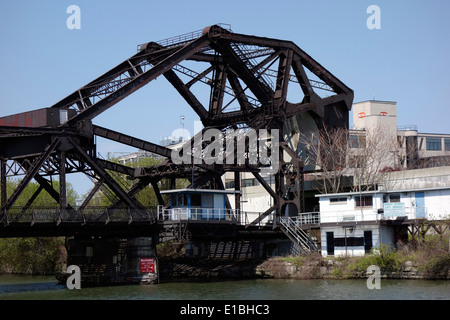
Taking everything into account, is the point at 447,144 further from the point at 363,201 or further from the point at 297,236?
the point at 363,201

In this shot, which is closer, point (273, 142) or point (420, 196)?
point (420, 196)

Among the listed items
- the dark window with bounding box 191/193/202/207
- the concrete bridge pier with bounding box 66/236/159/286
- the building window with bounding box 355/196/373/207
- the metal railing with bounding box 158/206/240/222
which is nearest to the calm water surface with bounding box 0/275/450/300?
the concrete bridge pier with bounding box 66/236/159/286

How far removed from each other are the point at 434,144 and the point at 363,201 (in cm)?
7806

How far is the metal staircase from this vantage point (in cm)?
6694

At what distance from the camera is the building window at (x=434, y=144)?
136 m

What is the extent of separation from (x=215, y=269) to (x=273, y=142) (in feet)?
49.6

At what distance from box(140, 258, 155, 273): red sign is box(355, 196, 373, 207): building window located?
18361mm

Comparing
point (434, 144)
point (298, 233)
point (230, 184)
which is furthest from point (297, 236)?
point (434, 144)

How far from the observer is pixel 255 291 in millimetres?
52656

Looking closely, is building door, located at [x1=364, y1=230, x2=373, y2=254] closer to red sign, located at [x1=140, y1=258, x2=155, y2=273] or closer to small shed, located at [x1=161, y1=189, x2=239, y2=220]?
small shed, located at [x1=161, y1=189, x2=239, y2=220]
